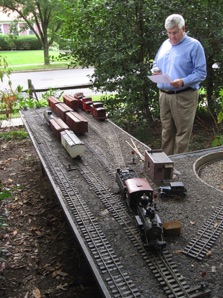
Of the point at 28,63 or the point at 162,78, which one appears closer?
the point at 162,78

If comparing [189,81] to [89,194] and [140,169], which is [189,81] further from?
[89,194]

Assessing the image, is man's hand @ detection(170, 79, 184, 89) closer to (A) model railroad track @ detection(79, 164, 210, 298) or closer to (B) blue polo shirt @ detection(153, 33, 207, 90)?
(B) blue polo shirt @ detection(153, 33, 207, 90)

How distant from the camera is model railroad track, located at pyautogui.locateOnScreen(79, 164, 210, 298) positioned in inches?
Answer: 73.2

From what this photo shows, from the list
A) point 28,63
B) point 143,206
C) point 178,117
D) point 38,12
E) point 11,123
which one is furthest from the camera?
point 28,63

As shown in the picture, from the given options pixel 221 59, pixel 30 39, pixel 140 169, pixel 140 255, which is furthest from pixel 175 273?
A: pixel 30 39

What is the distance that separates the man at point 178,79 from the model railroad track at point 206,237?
6.67 ft

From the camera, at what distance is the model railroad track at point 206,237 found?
2158 millimetres

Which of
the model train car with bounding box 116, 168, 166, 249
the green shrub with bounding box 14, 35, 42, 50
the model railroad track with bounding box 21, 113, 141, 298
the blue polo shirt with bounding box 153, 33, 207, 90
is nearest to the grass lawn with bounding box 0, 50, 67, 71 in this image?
the green shrub with bounding box 14, 35, 42, 50

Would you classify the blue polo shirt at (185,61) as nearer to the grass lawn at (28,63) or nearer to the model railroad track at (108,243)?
the model railroad track at (108,243)

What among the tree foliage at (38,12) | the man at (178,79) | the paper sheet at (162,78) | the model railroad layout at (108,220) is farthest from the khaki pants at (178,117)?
the tree foliage at (38,12)

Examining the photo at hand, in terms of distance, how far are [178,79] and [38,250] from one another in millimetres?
2548

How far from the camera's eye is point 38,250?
350 cm

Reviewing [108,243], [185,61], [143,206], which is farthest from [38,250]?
[185,61]

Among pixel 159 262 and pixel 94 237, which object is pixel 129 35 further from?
pixel 159 262
